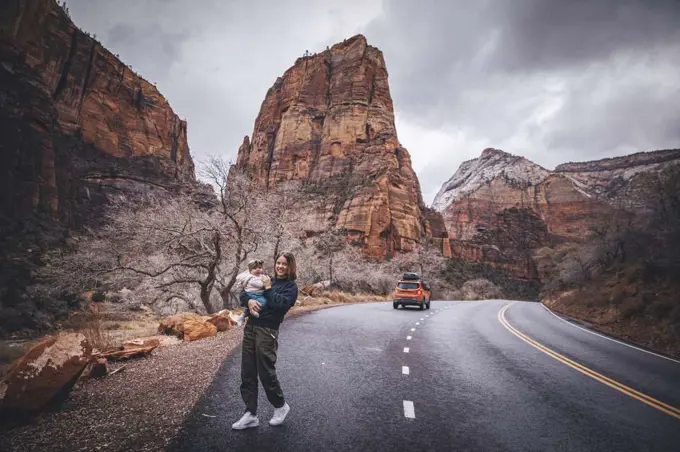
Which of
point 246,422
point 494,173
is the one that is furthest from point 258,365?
point 494,173

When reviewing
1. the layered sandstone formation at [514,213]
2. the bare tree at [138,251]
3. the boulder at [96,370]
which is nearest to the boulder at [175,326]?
the boulder at [96,370]

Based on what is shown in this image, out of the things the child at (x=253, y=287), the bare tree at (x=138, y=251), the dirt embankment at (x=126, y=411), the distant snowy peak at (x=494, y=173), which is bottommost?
the dirt embankment at (x=126, y=411)

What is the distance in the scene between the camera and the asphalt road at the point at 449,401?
11.8ft

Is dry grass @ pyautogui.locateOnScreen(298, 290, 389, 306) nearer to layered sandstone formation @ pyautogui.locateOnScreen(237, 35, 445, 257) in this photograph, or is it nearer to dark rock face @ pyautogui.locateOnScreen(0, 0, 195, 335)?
dark rock face @ pyautogui.locateOnScreen(0, 0, 195, 335)

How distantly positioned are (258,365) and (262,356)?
13 cm

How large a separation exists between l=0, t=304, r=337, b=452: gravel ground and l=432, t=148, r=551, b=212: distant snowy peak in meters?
156

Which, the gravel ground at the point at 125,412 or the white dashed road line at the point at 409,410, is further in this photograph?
the white dashed road line at the point at 409,410

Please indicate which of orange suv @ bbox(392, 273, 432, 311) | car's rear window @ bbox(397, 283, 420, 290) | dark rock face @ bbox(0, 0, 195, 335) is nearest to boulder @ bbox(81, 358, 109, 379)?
dark rock face @ bbox(0, 0, 195, 335)

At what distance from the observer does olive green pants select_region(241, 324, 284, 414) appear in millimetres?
3697

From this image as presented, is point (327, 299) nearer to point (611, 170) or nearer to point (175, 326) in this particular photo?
point (175, 326)

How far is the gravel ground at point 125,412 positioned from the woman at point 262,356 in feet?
2.67

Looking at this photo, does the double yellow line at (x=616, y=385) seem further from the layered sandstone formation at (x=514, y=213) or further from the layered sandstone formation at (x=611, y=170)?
the layered sandstone formation at (x=611, y=170)

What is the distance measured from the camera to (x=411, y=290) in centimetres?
2023

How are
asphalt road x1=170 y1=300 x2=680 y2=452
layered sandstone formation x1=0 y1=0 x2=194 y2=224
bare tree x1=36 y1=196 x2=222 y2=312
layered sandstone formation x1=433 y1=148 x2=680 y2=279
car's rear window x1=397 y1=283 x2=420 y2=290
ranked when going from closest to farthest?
asphalt road x1=170 y1=300 x2=680 y2=452 < bare tree x1=36 y1=196 x2=222 y2=312 < car's rear window x1=397 y1=283 x2=420 y2=290 < layered sandstone formation x1=0 y1=0 x2=194 y2=224 < layered sandstone formation x1=433 y1=148 x2=680 y2=279
